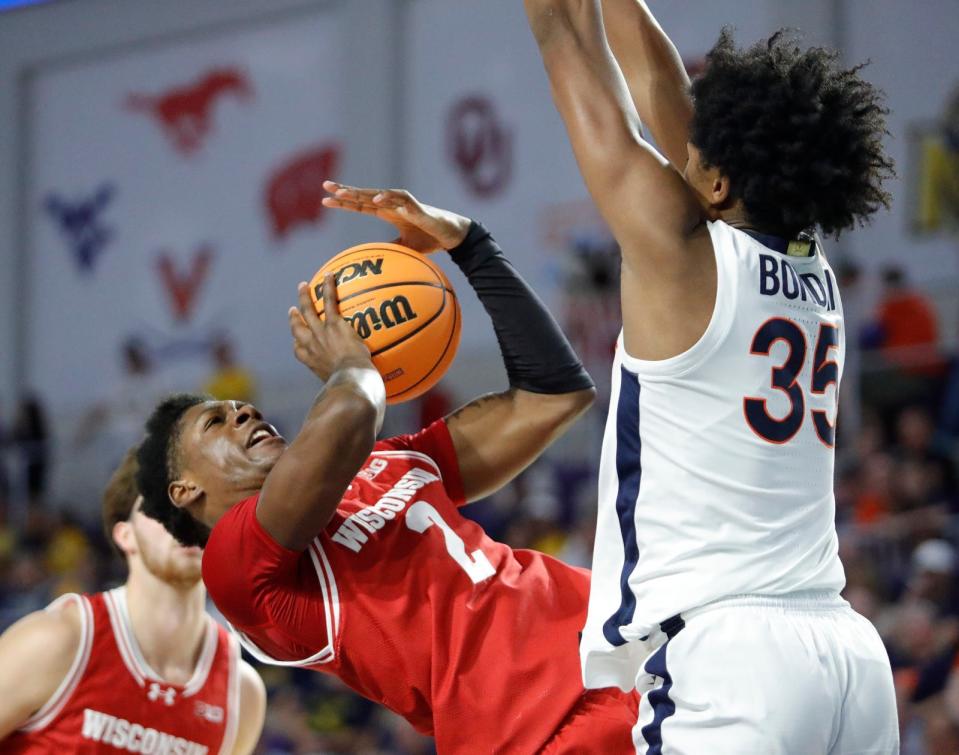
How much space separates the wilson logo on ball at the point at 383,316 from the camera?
10.8 feet

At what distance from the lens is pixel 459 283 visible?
11531mm

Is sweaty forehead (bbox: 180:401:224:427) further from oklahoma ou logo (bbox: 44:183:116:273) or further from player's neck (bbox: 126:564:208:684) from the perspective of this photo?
oklahoma ou logo (bbox: 44:183:116:273)

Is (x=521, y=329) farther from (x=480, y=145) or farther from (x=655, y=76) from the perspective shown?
(x=480, y=145)

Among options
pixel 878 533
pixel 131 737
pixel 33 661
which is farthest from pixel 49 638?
pixel 878 533

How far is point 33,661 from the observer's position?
12.1 ft

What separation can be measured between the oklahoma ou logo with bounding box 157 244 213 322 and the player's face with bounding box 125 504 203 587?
10423 millimetres

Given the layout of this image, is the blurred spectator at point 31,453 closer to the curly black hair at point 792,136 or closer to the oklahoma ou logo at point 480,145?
the oklahoma ou logo at point 480,145

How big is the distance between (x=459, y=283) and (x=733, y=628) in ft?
29.9

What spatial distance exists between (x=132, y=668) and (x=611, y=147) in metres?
2.27

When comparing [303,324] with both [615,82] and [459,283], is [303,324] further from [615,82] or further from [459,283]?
[459,283]

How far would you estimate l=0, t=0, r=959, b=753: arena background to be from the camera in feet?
27.9

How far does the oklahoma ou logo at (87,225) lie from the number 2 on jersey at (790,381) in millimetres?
13126

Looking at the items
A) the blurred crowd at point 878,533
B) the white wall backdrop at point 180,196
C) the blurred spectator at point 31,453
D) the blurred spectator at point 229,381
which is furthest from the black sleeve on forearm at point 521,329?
the white wall backdrop at point 180,196

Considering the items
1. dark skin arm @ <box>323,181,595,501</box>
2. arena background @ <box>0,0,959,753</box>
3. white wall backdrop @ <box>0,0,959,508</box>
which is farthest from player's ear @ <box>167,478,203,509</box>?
white wall backdrop @ <box>0,0,959,508</box>
